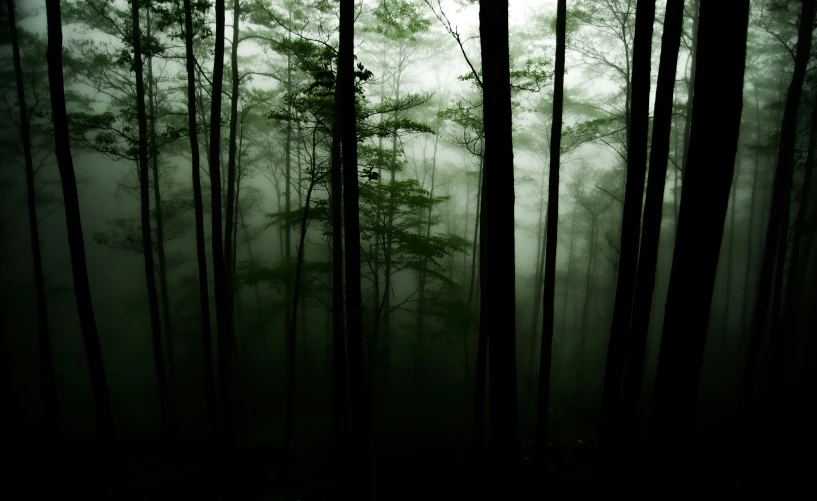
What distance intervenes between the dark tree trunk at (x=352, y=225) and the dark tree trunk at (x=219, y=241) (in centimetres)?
311

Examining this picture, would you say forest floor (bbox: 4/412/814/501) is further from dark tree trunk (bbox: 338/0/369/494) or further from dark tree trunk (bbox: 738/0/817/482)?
dark tree trunk (bbox: 338/0/369/494)

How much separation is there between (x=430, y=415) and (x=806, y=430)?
36.6ft

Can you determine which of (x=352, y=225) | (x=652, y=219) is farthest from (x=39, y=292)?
(x=652, y=219)

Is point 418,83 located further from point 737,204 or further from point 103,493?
point 737,204

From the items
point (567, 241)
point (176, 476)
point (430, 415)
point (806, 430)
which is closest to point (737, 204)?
point (567, 241)

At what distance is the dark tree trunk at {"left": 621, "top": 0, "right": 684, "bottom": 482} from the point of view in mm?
4379

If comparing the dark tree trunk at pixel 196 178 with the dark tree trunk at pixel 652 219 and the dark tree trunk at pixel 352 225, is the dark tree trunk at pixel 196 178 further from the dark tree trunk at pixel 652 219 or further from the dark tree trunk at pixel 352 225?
the dark tree trunk at pixel 652 219

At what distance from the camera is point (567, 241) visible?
23.0 metres

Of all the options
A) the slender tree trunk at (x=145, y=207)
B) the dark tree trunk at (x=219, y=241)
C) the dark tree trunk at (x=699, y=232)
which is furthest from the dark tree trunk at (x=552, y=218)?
the slender tree trunk at (x=145, y=207)

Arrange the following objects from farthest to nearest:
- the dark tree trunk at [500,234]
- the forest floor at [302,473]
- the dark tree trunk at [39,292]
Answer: the dark tree trunk at [39,292], the forest floor at [302,473], the dark tree trunk at [500,234]

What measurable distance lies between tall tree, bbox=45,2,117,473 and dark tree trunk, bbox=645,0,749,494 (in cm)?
742

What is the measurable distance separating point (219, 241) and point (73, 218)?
2.14m

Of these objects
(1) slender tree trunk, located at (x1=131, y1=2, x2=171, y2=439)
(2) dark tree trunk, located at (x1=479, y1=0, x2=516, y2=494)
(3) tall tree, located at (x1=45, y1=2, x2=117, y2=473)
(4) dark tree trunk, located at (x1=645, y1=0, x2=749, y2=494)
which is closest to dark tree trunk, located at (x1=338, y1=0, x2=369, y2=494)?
(2) dark tree trunk, located at (x1=479, y1=0, x2=516, y2=494)

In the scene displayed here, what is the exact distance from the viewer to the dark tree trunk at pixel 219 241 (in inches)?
259
